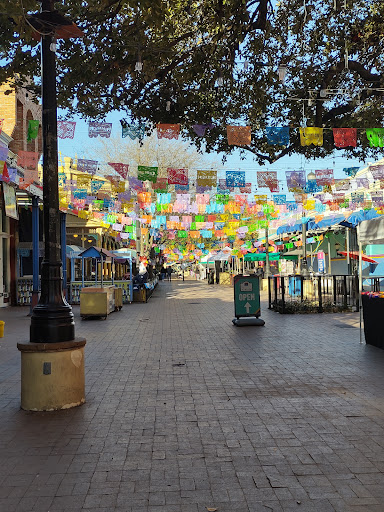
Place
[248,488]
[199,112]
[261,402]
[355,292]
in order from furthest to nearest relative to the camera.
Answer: [355,292] → [199,112] → [261,402] → [248,488]

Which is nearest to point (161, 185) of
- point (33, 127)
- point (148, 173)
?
point (148, 173)

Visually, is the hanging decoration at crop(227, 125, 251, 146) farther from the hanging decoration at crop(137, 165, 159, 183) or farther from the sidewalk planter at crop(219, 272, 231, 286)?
the sidewalk planter at crop(219, 272, 231, 286)

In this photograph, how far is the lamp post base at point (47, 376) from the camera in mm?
6266

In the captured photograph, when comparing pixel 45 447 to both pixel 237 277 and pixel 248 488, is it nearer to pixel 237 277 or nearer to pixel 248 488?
pixel 248 488

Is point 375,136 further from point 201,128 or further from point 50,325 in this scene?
point 50,325

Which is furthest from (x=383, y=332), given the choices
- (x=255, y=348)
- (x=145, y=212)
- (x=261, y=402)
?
(x=145, y=212)

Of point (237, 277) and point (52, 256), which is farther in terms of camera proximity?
point (237, 277)

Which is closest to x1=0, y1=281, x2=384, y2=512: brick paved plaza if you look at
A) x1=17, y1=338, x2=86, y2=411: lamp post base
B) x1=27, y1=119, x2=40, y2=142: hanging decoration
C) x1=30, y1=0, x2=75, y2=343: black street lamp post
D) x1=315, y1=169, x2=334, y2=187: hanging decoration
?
x1=17, y1=338, x2=86, y2=411: lamp post base

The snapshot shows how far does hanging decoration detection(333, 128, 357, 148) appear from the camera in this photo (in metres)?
11.9

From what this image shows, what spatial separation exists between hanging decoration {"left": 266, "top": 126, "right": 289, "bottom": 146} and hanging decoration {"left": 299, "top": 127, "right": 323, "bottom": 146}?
15.1 inches

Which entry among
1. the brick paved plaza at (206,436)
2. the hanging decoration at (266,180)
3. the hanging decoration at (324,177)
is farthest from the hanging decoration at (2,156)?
the hanging decoration at (324,177)

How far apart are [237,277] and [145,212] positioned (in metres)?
23.0

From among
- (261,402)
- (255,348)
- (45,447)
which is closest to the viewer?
(45,447)

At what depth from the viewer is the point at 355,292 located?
18609mm
